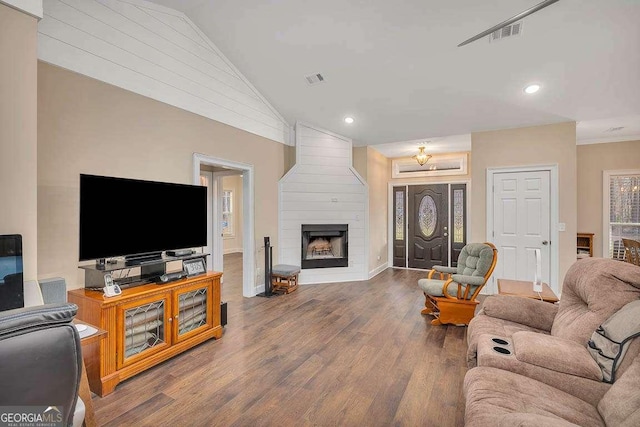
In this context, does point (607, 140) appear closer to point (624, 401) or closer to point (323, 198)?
point (323, 198)

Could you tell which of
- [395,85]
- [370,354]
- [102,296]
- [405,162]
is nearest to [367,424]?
[370,354]

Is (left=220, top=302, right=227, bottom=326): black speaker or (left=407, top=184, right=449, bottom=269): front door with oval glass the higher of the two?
(left=407, top=184, right=449, bottom=269): front door with oval glass

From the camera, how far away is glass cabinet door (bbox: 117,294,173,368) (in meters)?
2.37

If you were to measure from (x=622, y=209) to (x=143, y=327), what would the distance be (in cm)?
794

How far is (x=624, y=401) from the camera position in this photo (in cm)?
124

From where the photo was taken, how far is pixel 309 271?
555cm

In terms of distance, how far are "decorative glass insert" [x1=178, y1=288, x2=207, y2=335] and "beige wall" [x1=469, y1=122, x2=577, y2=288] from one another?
4377 millimetres

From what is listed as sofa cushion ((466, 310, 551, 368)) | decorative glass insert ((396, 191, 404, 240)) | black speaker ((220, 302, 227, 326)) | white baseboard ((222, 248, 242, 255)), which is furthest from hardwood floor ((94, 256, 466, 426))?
white baseboard ((222, 248, 242, 255))

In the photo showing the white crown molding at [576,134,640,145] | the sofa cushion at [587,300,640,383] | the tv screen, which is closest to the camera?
the sofa cushion at [587,300,640,383]

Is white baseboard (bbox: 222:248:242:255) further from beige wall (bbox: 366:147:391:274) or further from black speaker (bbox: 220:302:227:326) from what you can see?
black speaker (bbox: 220:302:227:326)

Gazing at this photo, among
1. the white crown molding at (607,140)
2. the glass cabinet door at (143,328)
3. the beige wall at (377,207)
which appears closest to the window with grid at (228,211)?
the beige wall at (377,207)

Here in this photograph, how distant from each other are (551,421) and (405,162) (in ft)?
21.5

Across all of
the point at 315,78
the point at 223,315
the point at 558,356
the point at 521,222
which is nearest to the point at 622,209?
the point at 521,222

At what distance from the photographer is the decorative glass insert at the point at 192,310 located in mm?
2877
